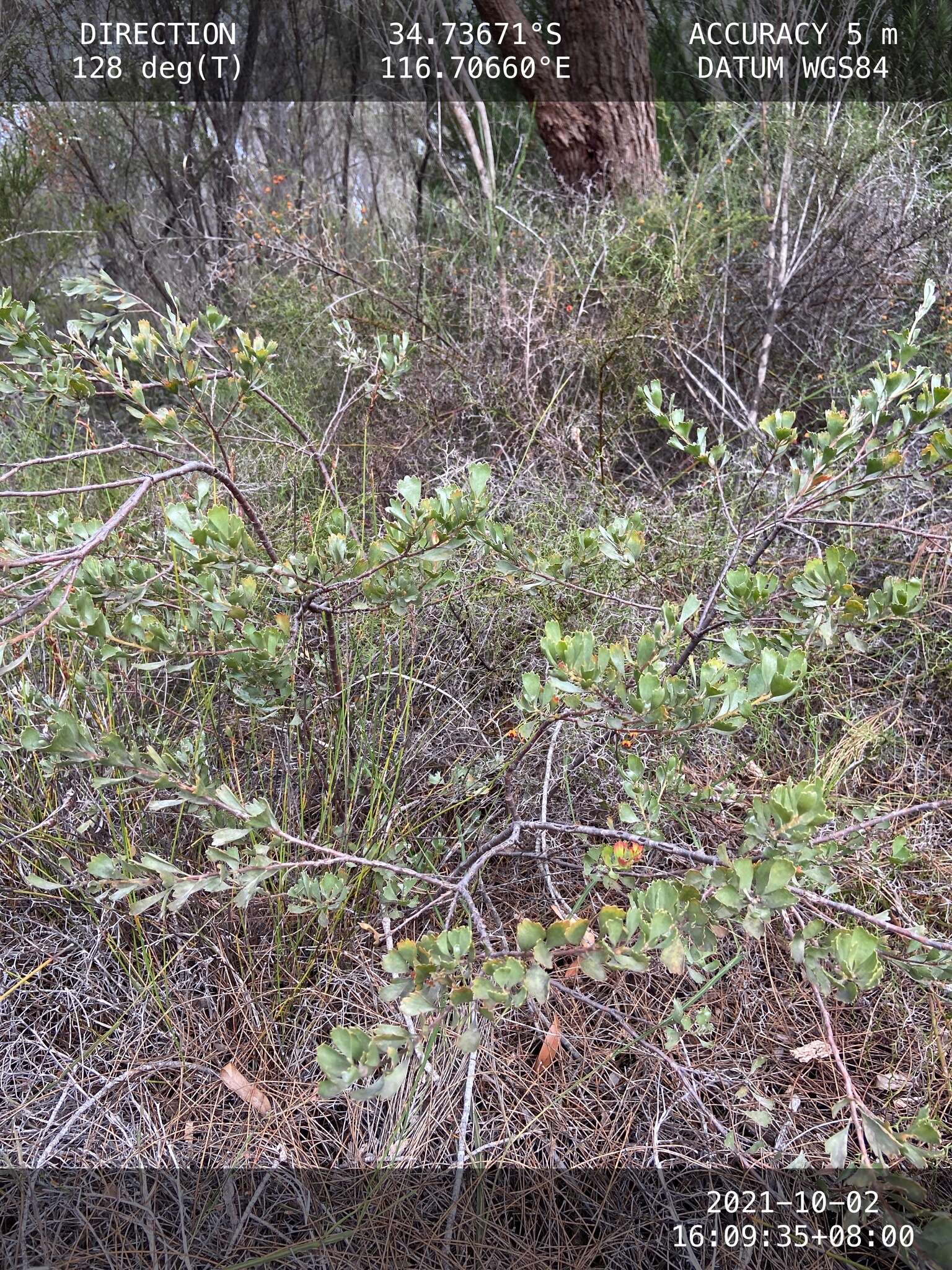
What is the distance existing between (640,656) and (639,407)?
1.71 m

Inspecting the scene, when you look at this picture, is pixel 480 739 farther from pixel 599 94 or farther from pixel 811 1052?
pixel 599 94

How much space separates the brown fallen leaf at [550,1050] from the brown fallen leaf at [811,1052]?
0.36 metres

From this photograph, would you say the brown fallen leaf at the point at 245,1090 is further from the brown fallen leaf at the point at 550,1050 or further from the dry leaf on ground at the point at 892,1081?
the dry leaf on ground at the point at 892,1081

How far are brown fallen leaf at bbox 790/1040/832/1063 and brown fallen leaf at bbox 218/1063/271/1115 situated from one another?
31.4 inches

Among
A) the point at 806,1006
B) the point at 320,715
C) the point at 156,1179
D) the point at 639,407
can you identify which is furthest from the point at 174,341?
the point at 639,407

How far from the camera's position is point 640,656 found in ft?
3.53

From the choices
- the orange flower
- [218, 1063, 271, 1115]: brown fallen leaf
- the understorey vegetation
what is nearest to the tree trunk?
the understorey vegetation

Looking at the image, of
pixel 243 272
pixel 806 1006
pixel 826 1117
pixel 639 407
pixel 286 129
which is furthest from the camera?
pixel 286 129

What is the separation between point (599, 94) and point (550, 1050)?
3908 millimetres

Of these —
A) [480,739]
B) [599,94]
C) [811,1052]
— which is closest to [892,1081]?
[811,1052]

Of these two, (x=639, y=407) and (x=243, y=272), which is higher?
(x=243, y=272)

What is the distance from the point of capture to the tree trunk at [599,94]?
3656mm

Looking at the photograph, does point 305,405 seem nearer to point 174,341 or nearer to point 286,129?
point 174,341

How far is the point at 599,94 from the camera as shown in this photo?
12.1 ft
